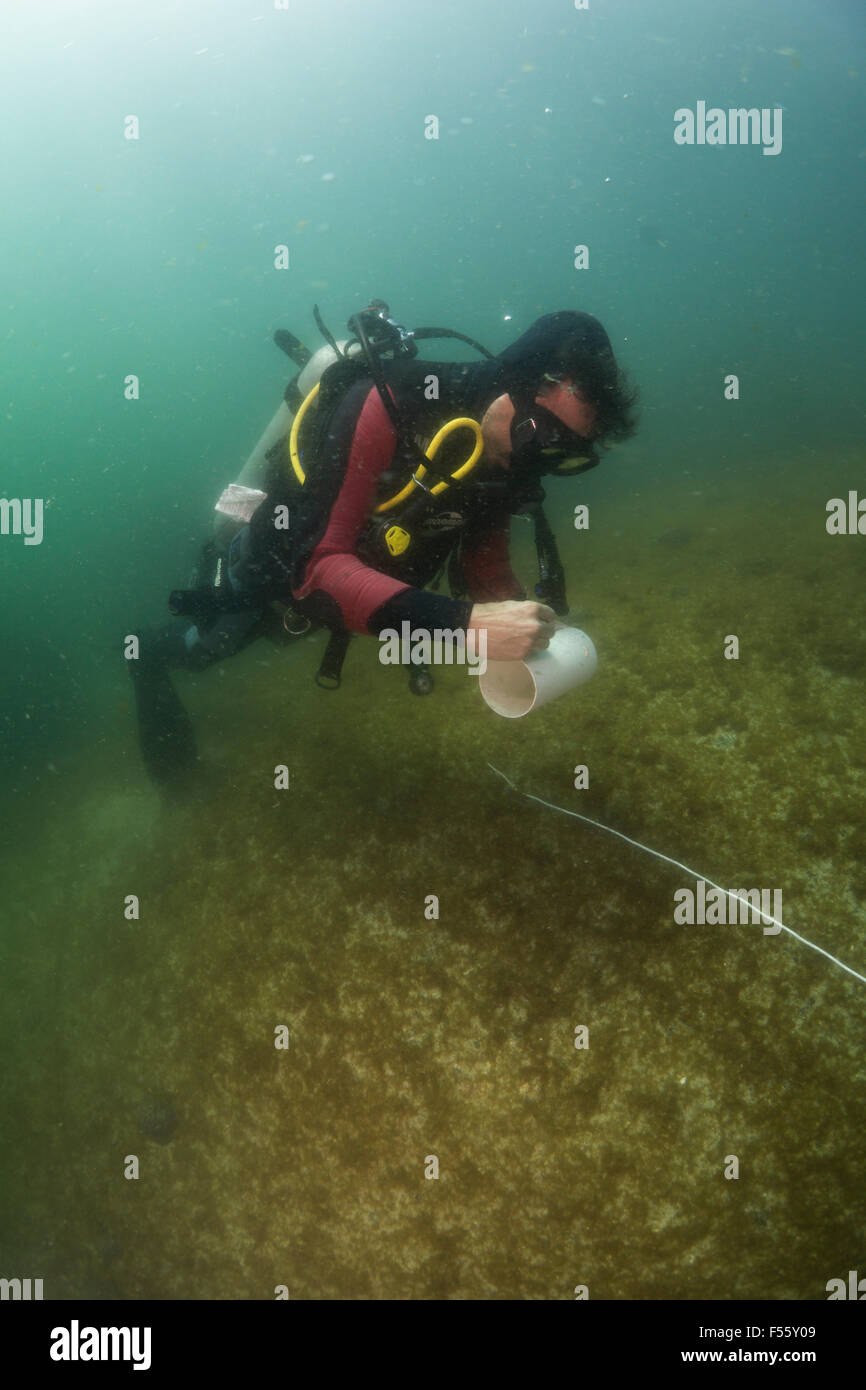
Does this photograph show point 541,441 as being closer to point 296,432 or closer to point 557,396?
point 557,396

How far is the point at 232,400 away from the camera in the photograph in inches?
2625

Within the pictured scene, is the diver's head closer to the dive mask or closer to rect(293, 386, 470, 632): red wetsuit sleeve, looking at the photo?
the dive mask

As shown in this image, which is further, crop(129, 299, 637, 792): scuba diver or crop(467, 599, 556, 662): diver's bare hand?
crop(129, 299, 637, 792): scuba diver

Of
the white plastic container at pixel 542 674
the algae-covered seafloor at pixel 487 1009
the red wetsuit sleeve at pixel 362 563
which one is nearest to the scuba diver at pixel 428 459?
the red wetsuit sleeve at pixel 362 563

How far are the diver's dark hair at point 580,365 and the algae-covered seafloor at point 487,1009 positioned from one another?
2.27m

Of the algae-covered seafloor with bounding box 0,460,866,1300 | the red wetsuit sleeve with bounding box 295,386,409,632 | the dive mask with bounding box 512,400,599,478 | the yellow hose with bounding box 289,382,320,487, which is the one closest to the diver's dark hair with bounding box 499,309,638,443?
the dive mask with bounding box 512,400,599,478

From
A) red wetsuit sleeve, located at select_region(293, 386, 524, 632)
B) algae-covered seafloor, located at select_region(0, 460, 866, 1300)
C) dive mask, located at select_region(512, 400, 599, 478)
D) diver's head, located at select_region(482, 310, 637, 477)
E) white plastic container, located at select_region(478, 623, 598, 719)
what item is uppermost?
diver's head, located at select_region(482, 310, 637, 477)

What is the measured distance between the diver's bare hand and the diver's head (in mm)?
1107

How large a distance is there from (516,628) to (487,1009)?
2.33 meters

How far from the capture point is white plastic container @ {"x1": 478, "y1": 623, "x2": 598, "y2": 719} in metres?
2.64

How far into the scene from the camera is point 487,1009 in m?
3.54

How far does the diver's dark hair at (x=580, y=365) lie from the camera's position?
10.2 feet

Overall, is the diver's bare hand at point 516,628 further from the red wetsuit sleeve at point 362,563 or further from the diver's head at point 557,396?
the diver's head at point 557,396
